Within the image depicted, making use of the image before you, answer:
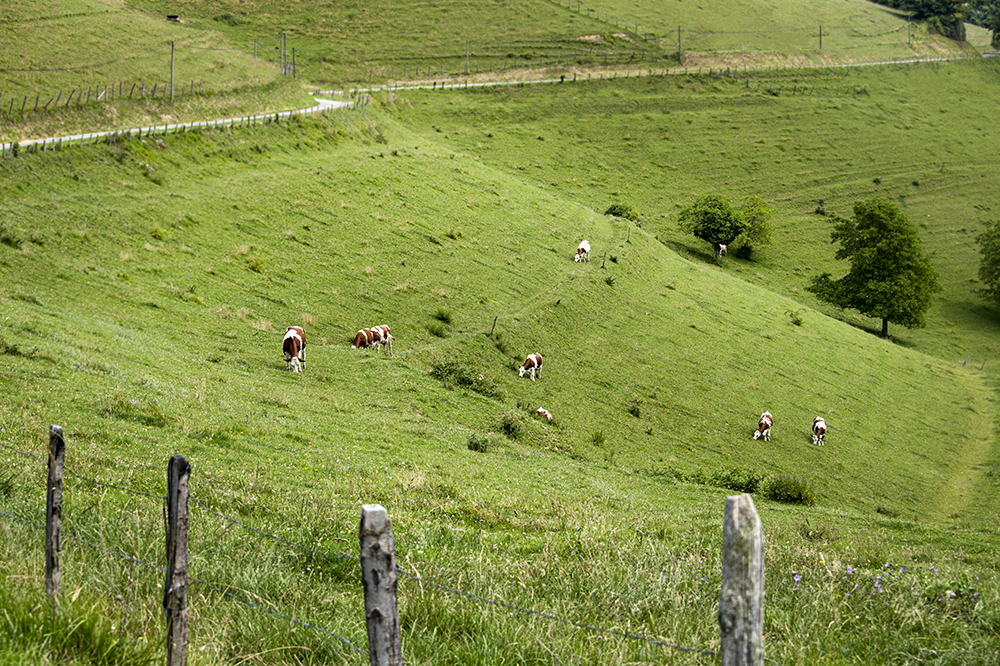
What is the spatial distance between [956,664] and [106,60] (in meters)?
72.5

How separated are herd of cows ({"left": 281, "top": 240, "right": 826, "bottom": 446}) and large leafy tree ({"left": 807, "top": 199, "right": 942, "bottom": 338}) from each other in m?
30.8

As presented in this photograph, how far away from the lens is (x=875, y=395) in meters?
43.5

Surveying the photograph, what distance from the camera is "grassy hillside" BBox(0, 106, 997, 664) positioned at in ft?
24.2

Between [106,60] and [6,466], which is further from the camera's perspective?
[106,60]

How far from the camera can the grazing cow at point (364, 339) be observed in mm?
30312

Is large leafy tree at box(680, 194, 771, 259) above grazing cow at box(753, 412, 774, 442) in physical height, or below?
above

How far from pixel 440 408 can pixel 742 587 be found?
850 inches

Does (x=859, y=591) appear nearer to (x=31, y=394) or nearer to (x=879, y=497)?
(x=31, y=394)

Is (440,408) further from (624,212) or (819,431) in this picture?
(624,212)

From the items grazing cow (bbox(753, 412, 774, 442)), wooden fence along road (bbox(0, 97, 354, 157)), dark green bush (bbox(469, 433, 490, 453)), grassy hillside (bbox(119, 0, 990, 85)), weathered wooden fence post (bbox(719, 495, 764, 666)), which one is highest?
grassy hillside (bbox(119, 0, 990, 85))

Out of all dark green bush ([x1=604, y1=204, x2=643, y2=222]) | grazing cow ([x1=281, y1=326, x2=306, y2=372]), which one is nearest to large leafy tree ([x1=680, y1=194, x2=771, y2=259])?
dark green bush ([x1=604, y1=204, x2=643, y2=222])

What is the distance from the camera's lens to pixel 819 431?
35344 mm

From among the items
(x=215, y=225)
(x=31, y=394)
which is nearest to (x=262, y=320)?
(x=215, y=225)

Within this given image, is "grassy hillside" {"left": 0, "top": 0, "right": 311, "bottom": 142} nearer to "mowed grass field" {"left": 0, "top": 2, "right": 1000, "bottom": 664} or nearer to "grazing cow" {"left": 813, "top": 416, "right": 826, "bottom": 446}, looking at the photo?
"mowed grass field" {"left": 0, "top": 2, "right": 1000, "bottom": 664}
